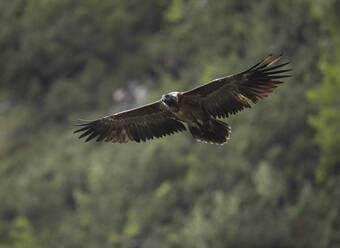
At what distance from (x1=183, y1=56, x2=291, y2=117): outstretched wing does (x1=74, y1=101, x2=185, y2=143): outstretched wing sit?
859 millimetres

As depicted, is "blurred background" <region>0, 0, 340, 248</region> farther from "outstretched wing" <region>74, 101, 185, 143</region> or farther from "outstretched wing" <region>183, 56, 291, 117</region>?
"outstretched wing" <region>183, 56, 291, 117</region>

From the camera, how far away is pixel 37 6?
41094 millimetres

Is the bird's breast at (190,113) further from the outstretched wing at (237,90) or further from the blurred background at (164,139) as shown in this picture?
the blurred background at (164,139)

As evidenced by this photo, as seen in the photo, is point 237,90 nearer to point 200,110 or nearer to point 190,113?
point 200,110

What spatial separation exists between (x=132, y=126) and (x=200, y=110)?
4.26 feet

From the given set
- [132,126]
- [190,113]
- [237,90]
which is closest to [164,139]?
[132,126]

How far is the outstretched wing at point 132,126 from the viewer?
10233 mm

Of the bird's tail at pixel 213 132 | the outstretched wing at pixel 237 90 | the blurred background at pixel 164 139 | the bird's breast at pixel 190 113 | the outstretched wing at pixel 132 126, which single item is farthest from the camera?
the blurred background at pixel 164 139

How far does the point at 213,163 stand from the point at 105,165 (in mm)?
5447

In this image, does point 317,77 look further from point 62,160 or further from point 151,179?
point 62,160

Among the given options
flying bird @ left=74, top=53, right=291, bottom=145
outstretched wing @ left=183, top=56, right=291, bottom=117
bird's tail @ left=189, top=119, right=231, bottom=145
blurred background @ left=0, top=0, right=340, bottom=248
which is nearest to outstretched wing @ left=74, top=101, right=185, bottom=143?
flying bird @ left=74, top=53, right=291, bottom=145

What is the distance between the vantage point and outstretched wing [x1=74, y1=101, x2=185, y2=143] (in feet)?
33.6

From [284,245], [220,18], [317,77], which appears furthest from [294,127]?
[220,18]

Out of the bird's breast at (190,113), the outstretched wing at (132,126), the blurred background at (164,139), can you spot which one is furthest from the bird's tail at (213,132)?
the blurred background at (164,139)
